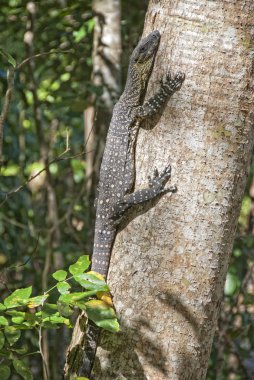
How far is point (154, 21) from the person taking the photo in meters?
2.93

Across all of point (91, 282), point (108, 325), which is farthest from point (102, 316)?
point (91, 282)

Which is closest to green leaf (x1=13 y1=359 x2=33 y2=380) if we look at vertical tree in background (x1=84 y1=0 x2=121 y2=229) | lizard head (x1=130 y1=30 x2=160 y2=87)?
lizard head (x1=130 y1=30 x2=160 y2=87)

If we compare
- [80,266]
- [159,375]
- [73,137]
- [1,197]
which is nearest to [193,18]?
[80,266]

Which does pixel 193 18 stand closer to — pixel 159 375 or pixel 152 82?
pixel 152 82

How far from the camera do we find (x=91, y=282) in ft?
8.80

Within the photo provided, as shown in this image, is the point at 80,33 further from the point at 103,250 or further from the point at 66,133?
the point at 103,250

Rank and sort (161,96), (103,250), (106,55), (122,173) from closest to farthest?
(161,96) → (103,250) → (122,173) → (106,55)

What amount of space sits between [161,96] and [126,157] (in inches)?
22.0

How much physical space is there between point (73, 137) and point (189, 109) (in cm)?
334

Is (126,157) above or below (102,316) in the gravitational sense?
above

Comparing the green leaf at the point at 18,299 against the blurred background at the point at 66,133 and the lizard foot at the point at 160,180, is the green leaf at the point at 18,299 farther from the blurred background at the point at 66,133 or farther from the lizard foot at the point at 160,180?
the blurred background at the point at 66,133

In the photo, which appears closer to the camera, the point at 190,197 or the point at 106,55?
the point at 190,197

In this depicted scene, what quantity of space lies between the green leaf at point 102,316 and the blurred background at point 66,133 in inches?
80.9

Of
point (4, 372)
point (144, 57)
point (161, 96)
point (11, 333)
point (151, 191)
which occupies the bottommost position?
point (4, 372)
